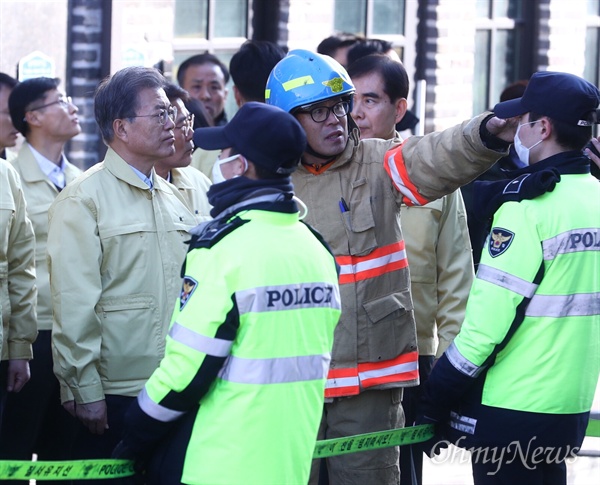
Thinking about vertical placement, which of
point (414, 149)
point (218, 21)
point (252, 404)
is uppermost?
point (218, 21)

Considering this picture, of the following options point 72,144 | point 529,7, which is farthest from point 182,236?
point 529,7

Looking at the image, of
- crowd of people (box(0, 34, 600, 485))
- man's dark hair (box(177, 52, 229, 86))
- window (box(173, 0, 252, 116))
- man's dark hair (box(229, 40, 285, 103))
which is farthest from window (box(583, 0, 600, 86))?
crowd of people (box(0, 34, 600, 485))

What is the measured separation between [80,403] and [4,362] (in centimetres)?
77

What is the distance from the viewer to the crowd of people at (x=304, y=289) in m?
3.16

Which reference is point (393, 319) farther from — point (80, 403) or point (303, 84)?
point (80, 403)

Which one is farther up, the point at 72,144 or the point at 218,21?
the point at 218,21

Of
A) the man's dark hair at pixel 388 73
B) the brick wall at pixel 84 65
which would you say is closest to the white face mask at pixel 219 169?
the man's dark hair at pixel 388 73

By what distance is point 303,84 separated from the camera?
162 inches

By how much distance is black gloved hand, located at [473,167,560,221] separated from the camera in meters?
3.76

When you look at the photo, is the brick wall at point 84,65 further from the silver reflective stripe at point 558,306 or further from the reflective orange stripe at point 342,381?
the silver reflective stripe at point 558,306

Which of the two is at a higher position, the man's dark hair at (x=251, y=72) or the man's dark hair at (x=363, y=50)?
the man's dark hair at (x=363, y=50)

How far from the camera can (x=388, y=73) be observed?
519 cm

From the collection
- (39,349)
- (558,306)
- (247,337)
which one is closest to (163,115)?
(39,349)

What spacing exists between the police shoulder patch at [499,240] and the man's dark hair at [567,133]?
385mm
